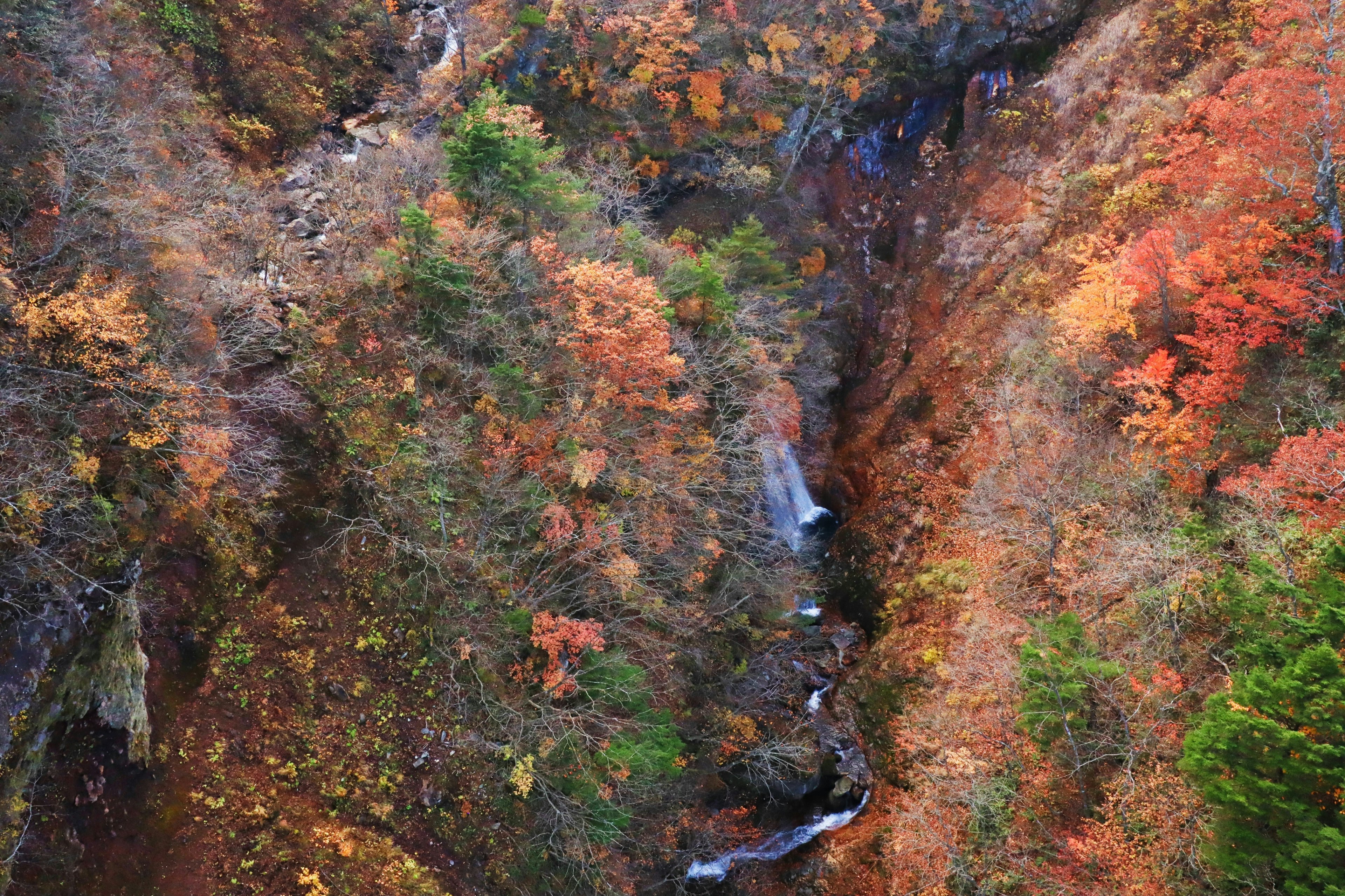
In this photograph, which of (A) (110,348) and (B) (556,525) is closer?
(A) (110,348)

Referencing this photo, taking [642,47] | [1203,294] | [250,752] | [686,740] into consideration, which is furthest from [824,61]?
[250,752]

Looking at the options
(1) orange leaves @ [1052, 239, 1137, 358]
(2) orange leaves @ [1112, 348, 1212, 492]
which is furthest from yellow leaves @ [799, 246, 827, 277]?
(2) orange leaves @ [1112, 348, 1212, 492]

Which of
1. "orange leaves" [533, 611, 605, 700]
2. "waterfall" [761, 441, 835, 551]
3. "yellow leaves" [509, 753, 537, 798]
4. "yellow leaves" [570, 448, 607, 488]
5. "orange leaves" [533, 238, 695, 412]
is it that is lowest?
"waterfall" [761, 441, 835, 551]

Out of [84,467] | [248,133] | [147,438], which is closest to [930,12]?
[248,133]

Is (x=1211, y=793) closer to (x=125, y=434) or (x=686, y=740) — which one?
(x=686, y=740)

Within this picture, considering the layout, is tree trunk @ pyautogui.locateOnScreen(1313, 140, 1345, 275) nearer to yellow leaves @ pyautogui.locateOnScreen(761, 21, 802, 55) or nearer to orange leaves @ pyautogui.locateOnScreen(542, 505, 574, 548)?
orange leaves @ pyautogui.locateOnScreen(542, 505, 574, 548)

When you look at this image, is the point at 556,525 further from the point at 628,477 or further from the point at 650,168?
the point at 650,168
